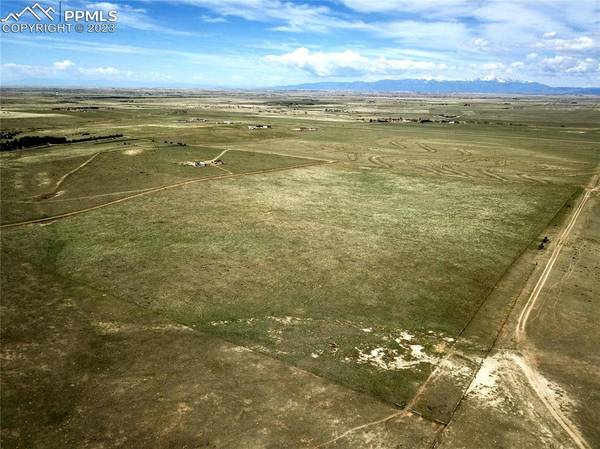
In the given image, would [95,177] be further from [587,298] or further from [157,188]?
[587,298]

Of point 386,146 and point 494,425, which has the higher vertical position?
point 386,146

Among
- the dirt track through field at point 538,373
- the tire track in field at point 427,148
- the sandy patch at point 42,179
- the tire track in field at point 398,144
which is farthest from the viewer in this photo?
the tire track in field at point 398,144

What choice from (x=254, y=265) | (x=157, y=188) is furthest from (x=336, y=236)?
(x=157, y=188)

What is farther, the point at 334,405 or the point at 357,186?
the point at 357,186

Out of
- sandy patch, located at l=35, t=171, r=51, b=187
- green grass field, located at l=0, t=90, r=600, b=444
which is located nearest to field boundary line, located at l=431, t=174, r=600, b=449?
green grass field, located at l=0, t=90, r=600, b=444

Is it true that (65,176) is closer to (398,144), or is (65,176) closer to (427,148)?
(398,144)

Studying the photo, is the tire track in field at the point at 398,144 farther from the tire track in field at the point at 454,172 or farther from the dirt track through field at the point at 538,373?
the dirt track through field at the point at 538,373

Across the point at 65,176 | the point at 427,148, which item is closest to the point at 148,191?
the point at 65,176

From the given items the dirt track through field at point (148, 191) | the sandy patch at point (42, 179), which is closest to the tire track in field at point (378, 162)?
the dirt track through field at point (148, 191)
